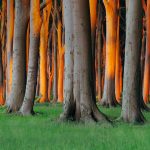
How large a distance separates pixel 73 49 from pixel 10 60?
8363 mm

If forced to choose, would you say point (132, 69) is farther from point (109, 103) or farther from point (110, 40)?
point (110, 40)

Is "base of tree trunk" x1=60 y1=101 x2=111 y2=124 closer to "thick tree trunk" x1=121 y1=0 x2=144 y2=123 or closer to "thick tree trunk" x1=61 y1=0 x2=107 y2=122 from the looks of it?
"thick tree trunk" x1=61 y1=0 x2=107 y2=122

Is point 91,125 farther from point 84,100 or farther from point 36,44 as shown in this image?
point 36,44

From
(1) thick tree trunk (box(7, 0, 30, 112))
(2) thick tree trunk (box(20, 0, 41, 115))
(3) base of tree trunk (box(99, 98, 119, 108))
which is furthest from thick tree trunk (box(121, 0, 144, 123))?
(3) base of tree trunk (box(99, 98, 119, 108))

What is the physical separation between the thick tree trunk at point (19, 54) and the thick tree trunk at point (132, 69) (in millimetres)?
4961

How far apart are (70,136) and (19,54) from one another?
8.21 m

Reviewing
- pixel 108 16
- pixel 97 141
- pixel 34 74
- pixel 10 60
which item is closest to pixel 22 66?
pixel 34 74

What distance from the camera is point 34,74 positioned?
17.8 m

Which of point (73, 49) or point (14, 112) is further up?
point (73, 49)

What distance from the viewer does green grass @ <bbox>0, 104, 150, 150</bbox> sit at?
29.8 ft

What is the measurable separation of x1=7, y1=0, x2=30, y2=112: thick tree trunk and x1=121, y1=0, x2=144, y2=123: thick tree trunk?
496cm

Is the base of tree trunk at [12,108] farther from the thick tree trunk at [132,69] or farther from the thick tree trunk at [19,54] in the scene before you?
the thick tree trunk at [132,69]

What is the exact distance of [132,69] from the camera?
568 inches

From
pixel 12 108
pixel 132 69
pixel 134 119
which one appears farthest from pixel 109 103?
pixel 134 119
